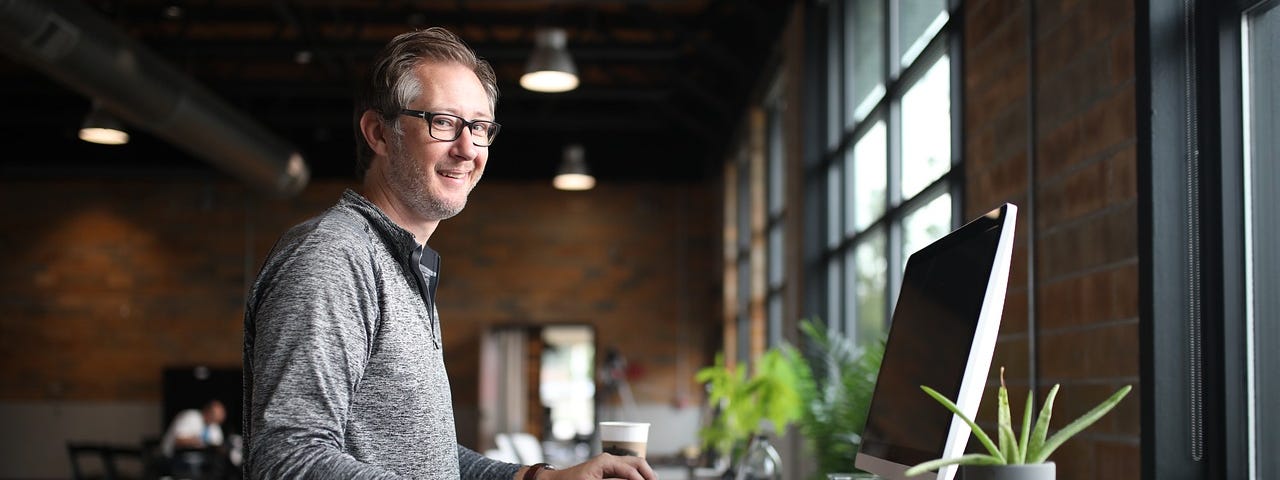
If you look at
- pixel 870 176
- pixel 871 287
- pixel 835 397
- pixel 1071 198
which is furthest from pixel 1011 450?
pixel 870 176

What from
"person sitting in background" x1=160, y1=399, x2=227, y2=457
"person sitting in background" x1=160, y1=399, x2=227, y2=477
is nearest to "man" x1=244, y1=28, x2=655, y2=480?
"person sitting in background" x1=160, y1=399, x2=227, y2=477

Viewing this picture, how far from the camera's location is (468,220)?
12781 millimetres

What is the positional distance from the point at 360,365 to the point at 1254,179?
5.11 feet

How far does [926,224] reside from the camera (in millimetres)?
4504

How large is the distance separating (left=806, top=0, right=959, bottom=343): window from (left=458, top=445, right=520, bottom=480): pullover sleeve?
2315mm

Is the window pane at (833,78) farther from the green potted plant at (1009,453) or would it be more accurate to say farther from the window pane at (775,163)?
the green potted plant at (1009,453)

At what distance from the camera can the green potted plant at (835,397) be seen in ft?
13.1

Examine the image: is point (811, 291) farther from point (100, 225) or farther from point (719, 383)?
point (100, 225)

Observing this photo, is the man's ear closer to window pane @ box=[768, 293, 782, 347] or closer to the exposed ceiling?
the exposed ceiling

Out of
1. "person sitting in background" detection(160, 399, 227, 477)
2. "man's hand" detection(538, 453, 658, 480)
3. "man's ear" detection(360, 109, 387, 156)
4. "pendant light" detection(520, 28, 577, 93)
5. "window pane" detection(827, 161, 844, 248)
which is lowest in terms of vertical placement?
"person sitting in background" detection(160, 399, 227, 477)

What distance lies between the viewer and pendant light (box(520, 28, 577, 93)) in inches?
275

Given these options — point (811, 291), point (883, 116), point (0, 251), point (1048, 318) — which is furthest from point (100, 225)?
point (1048, 318)

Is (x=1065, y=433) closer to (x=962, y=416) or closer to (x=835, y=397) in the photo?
(x=962, y=416)

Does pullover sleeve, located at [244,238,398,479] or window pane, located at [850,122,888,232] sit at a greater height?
window pane, located at [850,122,888,232]
